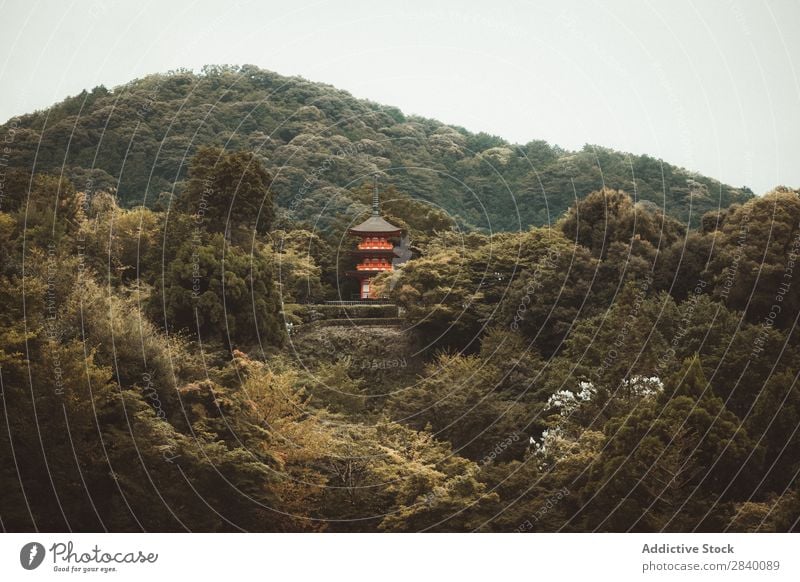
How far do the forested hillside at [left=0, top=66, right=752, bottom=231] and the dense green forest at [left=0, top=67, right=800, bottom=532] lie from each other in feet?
14.7

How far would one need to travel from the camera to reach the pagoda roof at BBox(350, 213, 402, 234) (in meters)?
54.6

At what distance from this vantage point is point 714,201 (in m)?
63.8

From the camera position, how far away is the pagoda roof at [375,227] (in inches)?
2151

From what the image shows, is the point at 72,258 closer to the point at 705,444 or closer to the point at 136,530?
the point at 136,530

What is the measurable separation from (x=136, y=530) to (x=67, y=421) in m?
2.87

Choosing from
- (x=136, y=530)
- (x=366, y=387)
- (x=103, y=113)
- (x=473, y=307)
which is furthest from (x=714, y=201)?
(x=136, y=530)
